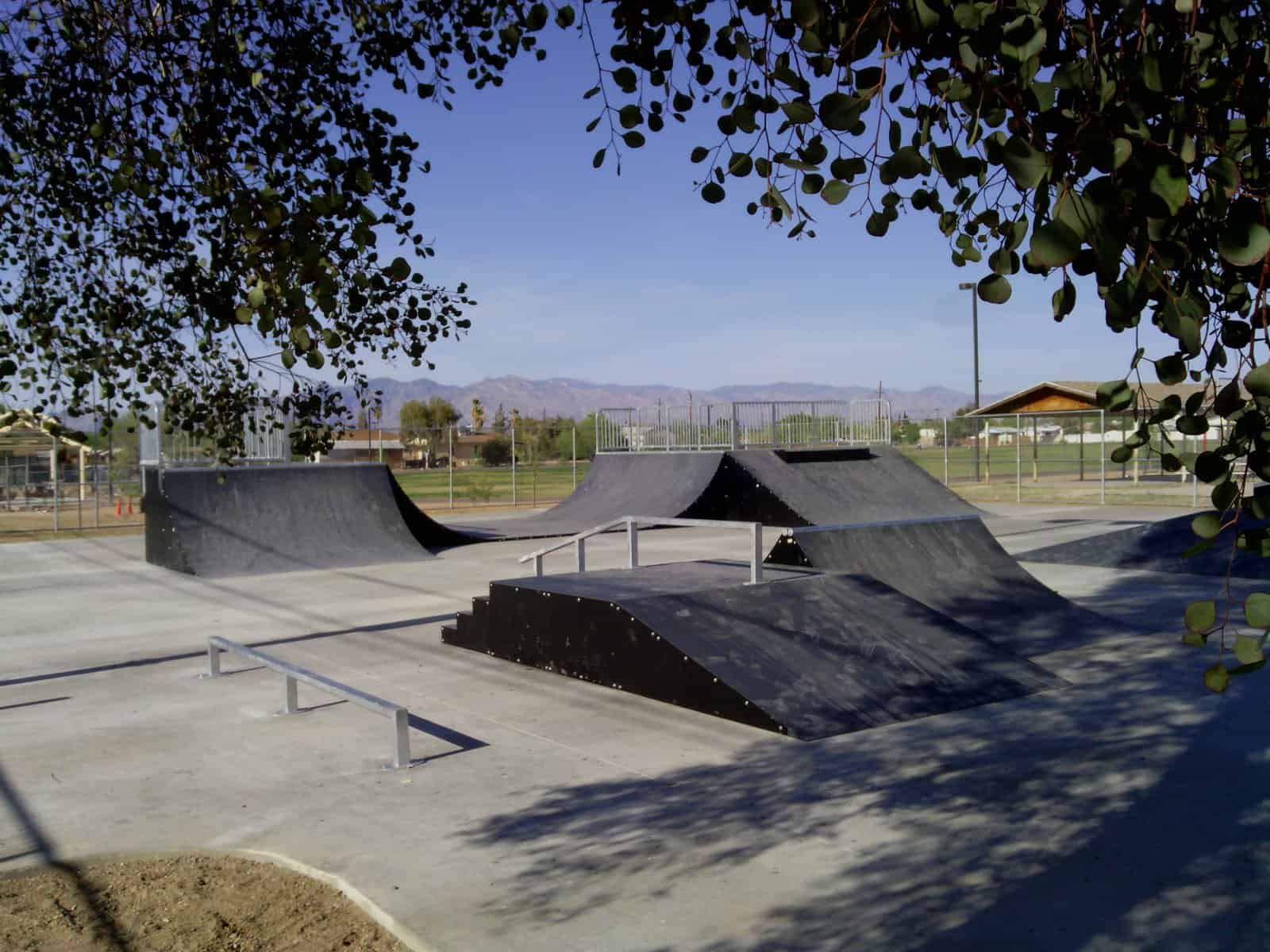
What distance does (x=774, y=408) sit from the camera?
89.2 feet

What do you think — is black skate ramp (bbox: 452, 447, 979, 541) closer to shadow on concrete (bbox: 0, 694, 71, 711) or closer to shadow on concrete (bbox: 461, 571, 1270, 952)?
shadow on concrete (bbox: 0, 694, 71, 711)

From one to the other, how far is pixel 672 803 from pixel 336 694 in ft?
7.91

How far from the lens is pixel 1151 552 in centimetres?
1425

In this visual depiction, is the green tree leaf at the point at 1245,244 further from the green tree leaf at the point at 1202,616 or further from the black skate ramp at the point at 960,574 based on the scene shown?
the black skate ramp at the point at 960,574

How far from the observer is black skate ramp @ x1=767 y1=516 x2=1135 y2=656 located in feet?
31.3

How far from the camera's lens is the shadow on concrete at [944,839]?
3.93 meters

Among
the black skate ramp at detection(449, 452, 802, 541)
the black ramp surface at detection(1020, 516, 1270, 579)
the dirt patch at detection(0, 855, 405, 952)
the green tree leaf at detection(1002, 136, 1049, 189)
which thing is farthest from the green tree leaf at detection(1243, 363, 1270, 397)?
the black skate ramp at detection(449, 452, 802, 541)

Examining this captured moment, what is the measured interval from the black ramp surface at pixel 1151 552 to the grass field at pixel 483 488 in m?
14.3

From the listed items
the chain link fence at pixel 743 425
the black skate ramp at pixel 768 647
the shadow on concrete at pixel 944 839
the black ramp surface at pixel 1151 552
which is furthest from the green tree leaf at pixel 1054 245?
the chain link fence at pixel 743 425

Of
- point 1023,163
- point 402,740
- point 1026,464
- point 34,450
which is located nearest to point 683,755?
point 402,740

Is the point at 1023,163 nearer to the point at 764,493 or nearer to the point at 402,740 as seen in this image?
the point at 402,740

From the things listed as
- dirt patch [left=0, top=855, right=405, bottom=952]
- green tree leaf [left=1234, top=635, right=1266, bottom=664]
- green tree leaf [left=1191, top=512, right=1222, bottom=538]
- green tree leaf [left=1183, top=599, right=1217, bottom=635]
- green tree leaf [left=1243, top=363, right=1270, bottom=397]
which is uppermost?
green tree leaf [left=1243, top=363, right=1270, bottom=397]

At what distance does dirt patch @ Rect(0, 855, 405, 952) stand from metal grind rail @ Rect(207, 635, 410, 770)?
4.60ft

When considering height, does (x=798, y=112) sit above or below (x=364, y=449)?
below
